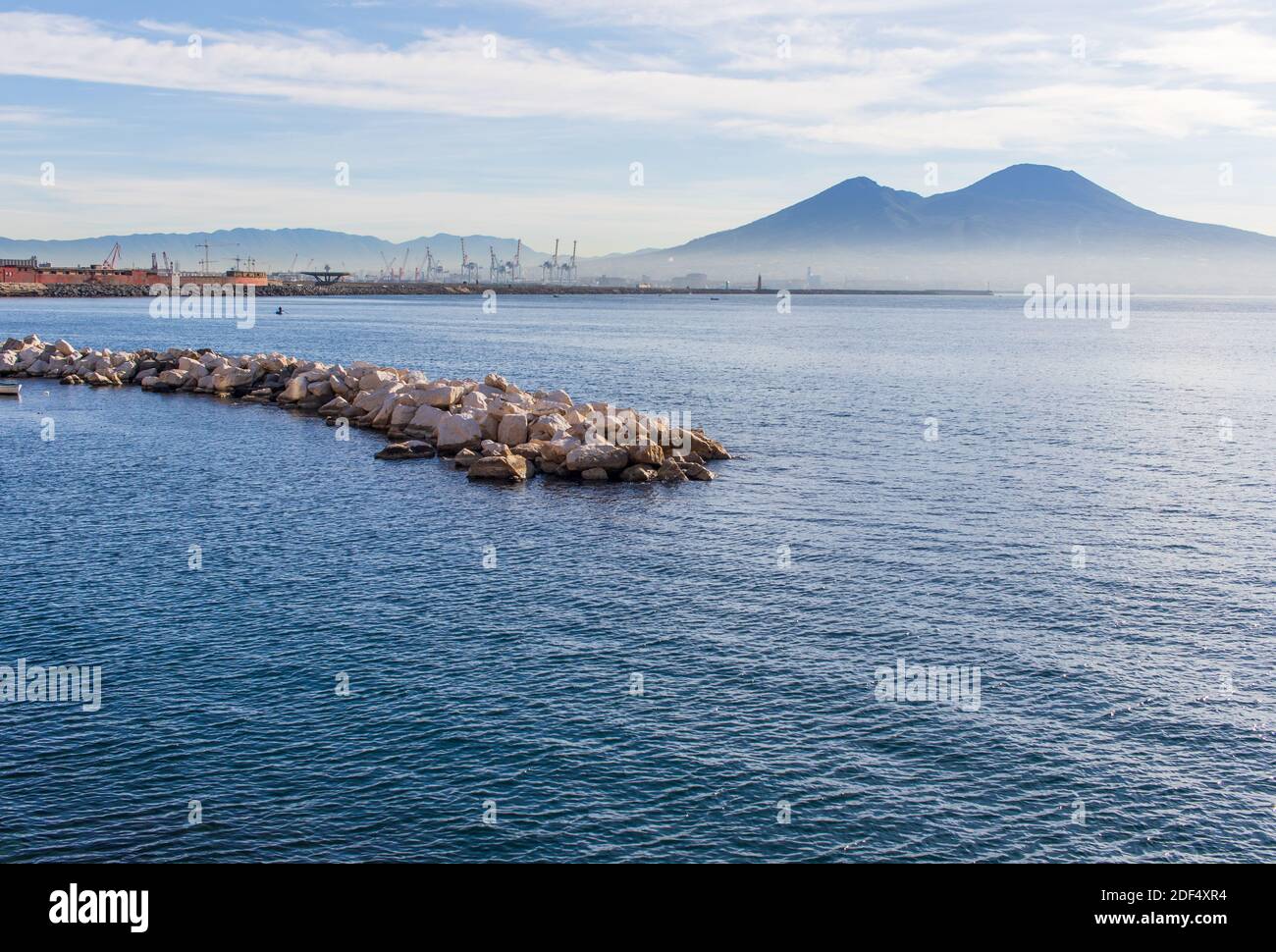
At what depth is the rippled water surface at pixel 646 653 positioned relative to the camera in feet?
53.9

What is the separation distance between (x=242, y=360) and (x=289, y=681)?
5756 centimetres

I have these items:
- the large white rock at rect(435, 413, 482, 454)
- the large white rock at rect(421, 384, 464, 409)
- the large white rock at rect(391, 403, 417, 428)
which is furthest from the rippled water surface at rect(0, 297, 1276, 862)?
the large white rock at rect(421, 384, 464, 409)

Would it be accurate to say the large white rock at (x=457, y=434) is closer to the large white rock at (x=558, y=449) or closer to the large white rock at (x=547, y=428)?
the large white rock at (x=547, y=428)

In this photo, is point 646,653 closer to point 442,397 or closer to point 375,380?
point 442,397

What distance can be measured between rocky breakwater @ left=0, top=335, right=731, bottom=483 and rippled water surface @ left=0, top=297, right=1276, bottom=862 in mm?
1682

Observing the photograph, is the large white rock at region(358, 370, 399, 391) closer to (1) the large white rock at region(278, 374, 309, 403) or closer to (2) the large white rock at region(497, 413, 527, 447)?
(1) the large white rock at region(278, 374, 309, 403)

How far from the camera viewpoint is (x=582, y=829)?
53.0 ft

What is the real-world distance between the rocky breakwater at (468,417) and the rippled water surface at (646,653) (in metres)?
1.68

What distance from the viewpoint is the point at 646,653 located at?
23016 mm

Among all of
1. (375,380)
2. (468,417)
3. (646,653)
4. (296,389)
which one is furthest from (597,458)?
(296,389)

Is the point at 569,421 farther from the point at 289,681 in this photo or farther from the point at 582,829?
the point at 582,829

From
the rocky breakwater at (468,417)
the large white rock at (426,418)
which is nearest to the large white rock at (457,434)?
the rocky breakwater at (468,417)

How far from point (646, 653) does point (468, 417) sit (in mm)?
26385

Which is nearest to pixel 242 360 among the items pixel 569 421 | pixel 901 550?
pixel 569 421
